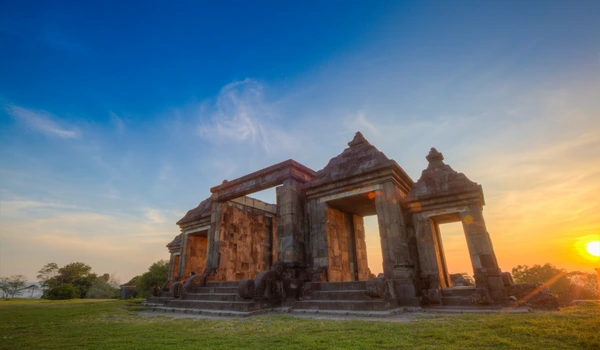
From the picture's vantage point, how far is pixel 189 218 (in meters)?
18.9

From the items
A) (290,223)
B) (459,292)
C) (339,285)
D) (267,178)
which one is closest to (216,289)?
(290,223)

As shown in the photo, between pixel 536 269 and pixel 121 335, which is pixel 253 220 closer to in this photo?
pixel 121 335

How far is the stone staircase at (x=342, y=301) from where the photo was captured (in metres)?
7.42

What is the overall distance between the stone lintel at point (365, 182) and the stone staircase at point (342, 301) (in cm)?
370

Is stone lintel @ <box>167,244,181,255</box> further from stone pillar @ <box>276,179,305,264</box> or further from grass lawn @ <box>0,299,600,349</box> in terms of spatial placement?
grass lawn @ <box>0,299,600,349</box>

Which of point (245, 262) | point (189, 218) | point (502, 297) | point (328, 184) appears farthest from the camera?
point (189, 218)

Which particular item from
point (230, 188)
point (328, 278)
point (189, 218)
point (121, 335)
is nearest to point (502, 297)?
point (328, 278)

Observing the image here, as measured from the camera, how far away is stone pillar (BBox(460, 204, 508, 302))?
8.32 m

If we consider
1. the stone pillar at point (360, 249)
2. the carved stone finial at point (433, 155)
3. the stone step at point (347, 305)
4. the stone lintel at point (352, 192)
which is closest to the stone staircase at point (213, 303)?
the stone step at point (347, 305)

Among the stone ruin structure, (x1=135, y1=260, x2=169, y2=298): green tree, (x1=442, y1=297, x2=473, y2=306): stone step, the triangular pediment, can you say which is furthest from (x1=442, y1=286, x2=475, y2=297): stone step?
(x1=135, y1=260, x2=169, y2=298): green tree

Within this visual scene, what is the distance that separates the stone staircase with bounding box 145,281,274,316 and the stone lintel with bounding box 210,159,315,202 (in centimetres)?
436

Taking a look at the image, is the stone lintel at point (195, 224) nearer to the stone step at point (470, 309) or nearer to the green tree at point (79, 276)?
the stone step at point (470, 309)

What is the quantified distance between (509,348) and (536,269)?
24.1 meters

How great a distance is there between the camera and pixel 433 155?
11.7 m
